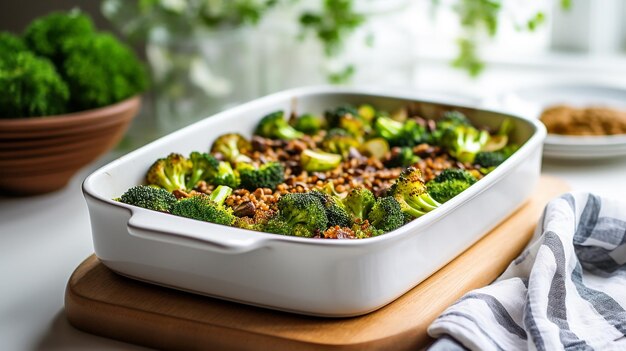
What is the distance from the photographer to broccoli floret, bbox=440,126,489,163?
5.49 feet

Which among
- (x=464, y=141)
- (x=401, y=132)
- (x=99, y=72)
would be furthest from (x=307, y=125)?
(x=99, y=72)

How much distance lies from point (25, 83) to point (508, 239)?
3.14 ft

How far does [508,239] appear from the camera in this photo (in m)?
1.51

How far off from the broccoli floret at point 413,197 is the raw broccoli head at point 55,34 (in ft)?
2.84

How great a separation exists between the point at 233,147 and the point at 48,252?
383mm

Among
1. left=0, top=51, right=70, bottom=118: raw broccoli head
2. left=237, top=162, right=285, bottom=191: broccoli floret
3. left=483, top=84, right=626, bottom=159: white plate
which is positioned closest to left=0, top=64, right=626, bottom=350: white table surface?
left=483, top=84, right=626, bottom=159: white plate

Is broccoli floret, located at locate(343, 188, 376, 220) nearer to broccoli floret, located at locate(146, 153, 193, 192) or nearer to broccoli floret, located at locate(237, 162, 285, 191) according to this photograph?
broccoli floret, located at locate(237, 162, 285, 191)

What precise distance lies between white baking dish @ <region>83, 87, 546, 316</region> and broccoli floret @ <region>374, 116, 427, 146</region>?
0.33 meters

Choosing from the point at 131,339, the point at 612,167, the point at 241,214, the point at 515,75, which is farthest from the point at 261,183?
the point at 515,75

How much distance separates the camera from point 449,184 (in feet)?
4.79

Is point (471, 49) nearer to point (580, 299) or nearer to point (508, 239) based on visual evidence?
point (508, 239)

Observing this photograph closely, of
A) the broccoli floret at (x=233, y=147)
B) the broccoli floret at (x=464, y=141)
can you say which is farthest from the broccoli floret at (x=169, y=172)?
the broccoli floret at (x=464, y=141)

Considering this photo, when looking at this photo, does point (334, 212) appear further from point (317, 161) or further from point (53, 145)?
point (53, 145)

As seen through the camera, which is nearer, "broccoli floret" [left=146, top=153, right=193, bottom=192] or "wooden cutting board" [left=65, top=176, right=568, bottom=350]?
"wooden cutting board" [left=65, top=176, right=568, bottom=350]
